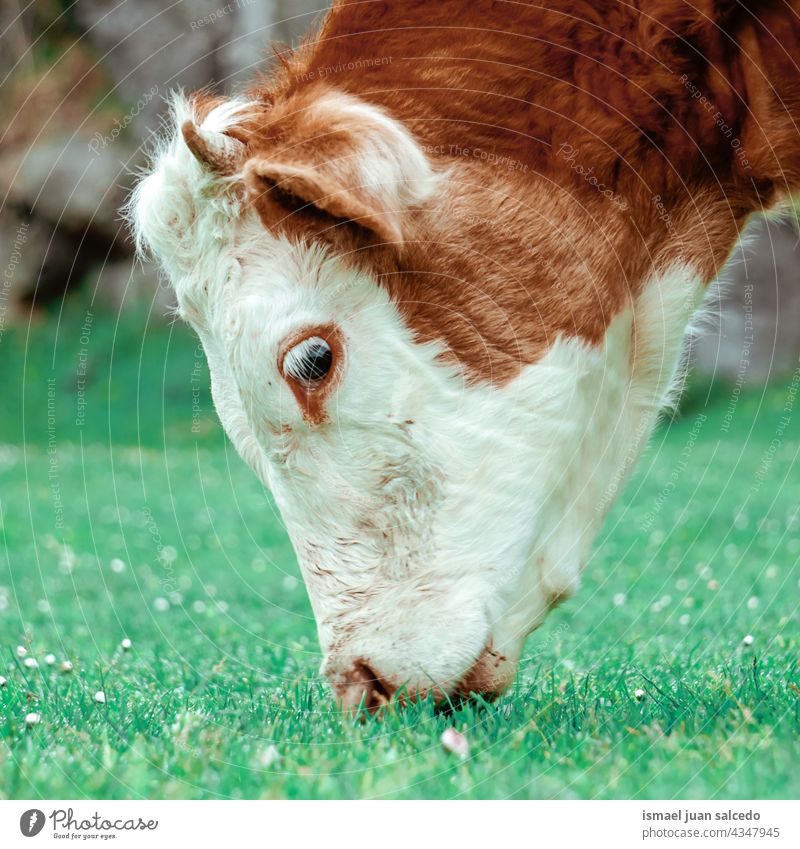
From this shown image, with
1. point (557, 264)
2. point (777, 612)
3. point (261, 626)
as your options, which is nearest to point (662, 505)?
point (777, 612)

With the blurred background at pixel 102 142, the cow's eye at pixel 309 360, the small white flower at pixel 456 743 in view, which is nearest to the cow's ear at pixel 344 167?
the cow's eye at pixel 309 360

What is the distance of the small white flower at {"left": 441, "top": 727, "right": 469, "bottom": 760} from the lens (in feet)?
8.41

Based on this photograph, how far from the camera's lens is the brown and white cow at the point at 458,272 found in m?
2.84

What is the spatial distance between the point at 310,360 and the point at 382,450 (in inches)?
11.5

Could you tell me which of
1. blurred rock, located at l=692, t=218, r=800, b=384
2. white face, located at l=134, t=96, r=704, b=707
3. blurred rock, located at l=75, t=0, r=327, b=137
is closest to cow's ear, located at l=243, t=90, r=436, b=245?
white face, located at l=134, t=96, r=704, b=707

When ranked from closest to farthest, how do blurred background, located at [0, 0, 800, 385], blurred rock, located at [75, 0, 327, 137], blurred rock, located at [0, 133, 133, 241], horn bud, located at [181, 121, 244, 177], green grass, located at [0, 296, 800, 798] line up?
green grass, located at [0, 296, 800, 798]
horn bud, located at [181, 121, 244, 177]
blurred rock, located at [75, 0, 327, 137]
blurred background, located at [0, 0, 800, 385]
blurred rock, located at [0, 133, 133, 241]

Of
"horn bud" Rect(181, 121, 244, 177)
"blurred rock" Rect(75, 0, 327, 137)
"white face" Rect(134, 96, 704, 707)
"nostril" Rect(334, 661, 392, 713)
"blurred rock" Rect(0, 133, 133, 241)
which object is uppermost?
"blurred rock" Rect(75, 0, 327, 137)

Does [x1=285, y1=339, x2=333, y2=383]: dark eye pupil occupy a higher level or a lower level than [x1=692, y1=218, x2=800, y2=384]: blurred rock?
lower

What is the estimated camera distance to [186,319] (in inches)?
122

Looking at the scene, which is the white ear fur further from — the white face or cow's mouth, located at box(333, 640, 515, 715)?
cow's mouth, located at box(333, 640, 515, 715)

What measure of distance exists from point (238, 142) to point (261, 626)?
9.82 feet

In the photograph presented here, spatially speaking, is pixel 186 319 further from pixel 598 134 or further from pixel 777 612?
pixel 777 612

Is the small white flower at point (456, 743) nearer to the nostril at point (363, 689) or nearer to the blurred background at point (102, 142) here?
the nostril at point (363, 689)

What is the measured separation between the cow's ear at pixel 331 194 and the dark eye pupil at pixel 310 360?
1.07 ft
